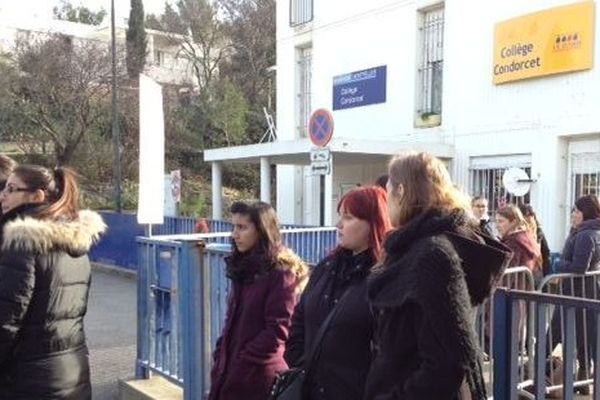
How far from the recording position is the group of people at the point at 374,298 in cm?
230

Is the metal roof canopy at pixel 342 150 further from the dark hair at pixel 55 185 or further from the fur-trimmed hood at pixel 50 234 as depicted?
the fur-trimmed hood at pixel 50 234

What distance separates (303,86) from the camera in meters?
18.9

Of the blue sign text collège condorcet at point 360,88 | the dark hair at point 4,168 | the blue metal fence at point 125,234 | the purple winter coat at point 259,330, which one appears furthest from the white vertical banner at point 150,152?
the blue sign text collège condorcet at point 360,88

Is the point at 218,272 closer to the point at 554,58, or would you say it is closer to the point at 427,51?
the point at 554,58

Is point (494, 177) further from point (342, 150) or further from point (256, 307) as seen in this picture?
point (256, 307)

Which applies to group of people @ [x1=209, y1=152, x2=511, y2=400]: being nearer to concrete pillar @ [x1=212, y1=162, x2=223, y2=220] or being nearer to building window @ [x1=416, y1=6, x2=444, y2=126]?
building window @ [x1=416, y1=6, x2=444, y2=126]

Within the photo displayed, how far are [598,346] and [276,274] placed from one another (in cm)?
162

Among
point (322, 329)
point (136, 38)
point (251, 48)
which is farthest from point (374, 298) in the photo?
point (136, 38)

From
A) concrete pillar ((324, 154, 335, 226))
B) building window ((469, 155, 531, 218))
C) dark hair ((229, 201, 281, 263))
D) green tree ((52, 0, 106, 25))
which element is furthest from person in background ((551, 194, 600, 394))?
green tree ((52, 0, 106, 25))

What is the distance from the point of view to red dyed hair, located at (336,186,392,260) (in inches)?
116

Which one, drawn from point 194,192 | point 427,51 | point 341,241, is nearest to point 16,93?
point 194,192

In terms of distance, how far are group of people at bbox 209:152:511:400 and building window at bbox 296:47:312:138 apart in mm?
14879

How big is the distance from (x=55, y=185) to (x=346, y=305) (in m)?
1.73

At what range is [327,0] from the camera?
17047 mm
